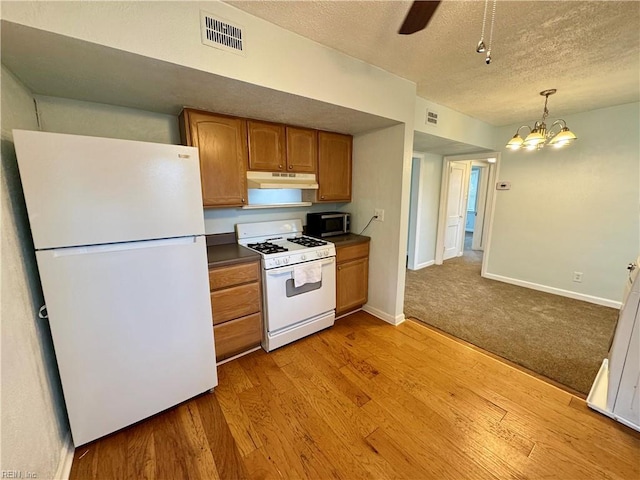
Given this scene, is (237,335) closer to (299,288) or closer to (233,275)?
(233,275)

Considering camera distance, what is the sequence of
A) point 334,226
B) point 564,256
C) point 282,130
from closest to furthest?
point 282,130 → point 334,226 → point 564,256

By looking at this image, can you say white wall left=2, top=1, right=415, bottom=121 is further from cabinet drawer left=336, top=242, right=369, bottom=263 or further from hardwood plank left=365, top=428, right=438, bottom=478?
hardwood plank left=365, top=428, right=438, bottom=478

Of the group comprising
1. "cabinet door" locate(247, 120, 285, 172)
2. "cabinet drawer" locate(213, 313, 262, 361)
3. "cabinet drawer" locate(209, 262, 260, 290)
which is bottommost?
"cabinet drawer" locate(213, 313, 262, 361)

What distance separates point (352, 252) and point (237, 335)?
1.43 m

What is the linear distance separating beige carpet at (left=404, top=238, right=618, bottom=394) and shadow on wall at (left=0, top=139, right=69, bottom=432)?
303cm

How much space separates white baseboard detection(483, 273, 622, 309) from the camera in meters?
3.28

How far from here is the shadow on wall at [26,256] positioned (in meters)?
1.20

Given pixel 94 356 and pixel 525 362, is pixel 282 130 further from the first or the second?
pixel 525 362

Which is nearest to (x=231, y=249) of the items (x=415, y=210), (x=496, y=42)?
(x=496, y=42)

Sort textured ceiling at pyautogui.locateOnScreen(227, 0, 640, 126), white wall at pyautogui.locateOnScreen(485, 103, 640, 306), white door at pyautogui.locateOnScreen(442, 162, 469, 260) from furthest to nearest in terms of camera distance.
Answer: white door at pyautogui.locateOnScreen(442, 162, 469, 260)
white wall at pyautogui.locateOnScreen(485, 103, 640, 306)
textured ceiling at pyautogui.locateOnScreen(227, 0, 640, 126)

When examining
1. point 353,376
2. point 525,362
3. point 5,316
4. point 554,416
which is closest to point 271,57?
point 5,316

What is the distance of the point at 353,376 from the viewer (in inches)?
80.4

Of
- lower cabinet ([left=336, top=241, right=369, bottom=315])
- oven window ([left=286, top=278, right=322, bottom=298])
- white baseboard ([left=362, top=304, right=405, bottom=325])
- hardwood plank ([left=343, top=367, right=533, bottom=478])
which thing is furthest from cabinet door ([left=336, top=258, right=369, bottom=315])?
hardwood plank ([left=343, top=367, right=533, bottom=478])

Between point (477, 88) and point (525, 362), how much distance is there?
8.59ft
